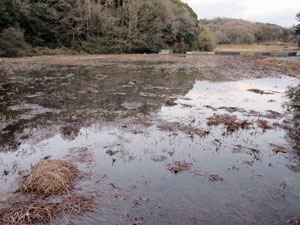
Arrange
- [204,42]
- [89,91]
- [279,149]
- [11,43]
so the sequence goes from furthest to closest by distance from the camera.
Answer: [204,42] → [11,43] → [89,91] → [279,149]

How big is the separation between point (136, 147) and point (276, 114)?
6.29 metres

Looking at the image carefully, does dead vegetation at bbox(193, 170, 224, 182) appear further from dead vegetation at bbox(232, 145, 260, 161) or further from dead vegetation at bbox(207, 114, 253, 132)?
dead vegetation at bbox(207, 114, 253, 132)

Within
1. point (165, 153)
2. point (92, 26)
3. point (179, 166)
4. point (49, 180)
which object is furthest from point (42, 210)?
point (92, 26)

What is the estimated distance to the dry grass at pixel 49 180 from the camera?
14.0 ft

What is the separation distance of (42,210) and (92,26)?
48301 millimetres

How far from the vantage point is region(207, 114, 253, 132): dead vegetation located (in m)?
7.65

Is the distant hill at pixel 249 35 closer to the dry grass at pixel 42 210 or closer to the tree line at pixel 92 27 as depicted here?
the tree line at pixel 92 27

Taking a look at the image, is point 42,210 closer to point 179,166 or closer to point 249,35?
point 179,166

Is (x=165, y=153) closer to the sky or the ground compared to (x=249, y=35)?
closer to the ground

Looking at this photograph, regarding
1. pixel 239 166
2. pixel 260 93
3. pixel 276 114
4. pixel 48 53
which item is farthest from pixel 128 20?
pixel 239 166

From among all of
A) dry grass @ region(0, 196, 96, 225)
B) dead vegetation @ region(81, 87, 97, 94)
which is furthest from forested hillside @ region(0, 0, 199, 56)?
dry grass @ region(0, 196, 96, 225)

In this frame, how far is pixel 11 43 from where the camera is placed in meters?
32.1

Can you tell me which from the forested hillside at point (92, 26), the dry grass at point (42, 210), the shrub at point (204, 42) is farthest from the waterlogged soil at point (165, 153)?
the shrub at point (204, 42)

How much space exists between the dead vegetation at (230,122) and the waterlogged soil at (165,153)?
0.19ft
